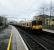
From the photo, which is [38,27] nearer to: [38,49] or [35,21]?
[35,21]

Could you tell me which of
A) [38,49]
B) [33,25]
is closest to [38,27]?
[33,25]

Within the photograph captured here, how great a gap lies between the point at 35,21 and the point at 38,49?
88.3 ft

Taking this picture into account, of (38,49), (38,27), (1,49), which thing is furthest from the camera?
(38,27)

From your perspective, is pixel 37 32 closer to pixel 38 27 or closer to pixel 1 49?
pixel 38 27

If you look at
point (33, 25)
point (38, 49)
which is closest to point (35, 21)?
point (33, 25)

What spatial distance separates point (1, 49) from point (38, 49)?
11.7ft

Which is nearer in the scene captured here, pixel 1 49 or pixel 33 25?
pixel 1 49

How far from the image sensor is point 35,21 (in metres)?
45.3

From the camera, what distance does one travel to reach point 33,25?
44969mm

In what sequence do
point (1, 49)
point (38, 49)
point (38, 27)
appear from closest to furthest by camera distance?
point (1, 49) < point (38, 49) < point (38, 27)

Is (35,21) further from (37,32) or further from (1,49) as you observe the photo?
(1,49)

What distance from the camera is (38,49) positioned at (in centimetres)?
1852

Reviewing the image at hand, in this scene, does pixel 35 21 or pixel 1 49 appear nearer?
pixel 1 49

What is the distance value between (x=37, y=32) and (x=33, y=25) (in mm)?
2737
